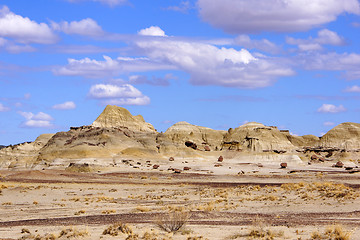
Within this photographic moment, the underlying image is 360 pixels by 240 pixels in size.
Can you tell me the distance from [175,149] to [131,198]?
76.6 meters

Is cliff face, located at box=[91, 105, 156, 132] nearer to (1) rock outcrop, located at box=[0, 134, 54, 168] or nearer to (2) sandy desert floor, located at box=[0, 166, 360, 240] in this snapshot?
(1) rock outcrop, located at box=[0, 134, 54, 168]

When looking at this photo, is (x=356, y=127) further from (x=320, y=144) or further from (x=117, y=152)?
(x=117, y=152)

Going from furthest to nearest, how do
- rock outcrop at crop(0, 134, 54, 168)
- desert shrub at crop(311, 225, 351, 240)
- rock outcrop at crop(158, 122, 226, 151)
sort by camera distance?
rock outcrop at crop(158, 122, 226, 151), rock outcrop at crop(0, 134, 54, 168), desert shrub at crop(311, 225, 351, 240)

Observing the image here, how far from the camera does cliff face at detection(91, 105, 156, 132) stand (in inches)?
5743

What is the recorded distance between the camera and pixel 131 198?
40.4 m

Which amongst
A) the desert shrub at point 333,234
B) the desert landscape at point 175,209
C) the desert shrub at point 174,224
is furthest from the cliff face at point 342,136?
the desert shrub at point 333,234

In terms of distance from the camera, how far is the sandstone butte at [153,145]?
106 m

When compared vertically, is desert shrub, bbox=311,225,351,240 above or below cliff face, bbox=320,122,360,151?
below

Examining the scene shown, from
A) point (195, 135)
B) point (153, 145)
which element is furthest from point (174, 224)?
point (195, 135)

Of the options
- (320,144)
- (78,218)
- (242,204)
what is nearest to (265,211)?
(242,204)

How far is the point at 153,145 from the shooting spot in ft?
396

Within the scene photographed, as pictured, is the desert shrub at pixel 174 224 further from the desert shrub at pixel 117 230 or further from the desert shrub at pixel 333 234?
the desert shrub at pixel 333 234

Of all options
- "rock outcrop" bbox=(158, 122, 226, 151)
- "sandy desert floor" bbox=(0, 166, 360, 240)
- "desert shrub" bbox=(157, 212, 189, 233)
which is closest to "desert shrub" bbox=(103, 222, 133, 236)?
"sandy desert floor" bbox=(0, 166, 360, 240)

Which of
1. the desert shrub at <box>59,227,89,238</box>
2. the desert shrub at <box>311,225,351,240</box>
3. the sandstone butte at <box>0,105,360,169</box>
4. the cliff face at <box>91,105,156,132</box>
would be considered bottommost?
the desert shrub at <box>311,225,351,240</box>
